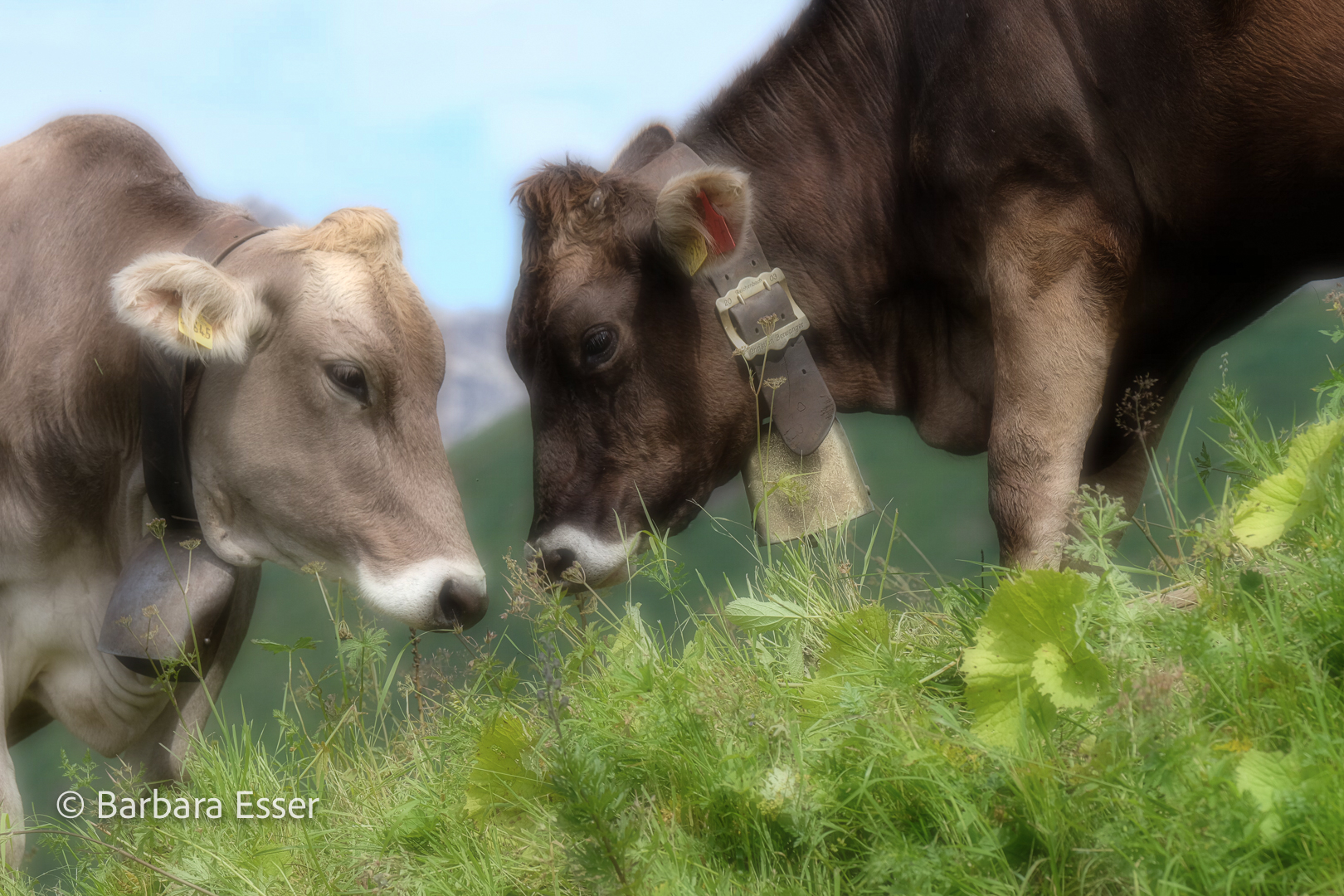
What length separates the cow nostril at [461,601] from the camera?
293cm

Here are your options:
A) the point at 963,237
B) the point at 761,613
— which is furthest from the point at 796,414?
the point at 761,613

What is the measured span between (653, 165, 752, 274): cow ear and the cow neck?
4.38 feet

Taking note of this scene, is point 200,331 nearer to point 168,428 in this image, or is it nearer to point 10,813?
point 168,428

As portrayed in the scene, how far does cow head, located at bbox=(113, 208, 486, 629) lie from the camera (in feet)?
9.62

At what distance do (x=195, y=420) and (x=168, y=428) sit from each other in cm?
12

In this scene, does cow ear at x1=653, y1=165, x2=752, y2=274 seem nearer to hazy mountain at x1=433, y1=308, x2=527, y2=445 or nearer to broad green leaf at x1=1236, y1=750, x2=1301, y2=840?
broad green leaf at x1=1236, y1=750, x2=1301, y2=840

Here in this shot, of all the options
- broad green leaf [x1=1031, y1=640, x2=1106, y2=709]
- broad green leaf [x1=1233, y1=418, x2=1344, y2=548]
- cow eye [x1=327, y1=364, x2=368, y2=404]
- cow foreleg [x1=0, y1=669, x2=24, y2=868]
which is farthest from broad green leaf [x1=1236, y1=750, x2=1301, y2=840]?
cow foreleg [x1=0, y1=669, x2=24, y2=868]

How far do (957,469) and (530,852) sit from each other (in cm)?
717

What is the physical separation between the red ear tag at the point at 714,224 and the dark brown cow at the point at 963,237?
0.17 ft

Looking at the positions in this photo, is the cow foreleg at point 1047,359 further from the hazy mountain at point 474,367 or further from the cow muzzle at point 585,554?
the hazy mountain at point 474,367

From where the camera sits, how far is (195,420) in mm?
3180

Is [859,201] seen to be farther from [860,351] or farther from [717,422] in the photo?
[717,422]

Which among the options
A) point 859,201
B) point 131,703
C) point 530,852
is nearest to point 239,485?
point 131,703

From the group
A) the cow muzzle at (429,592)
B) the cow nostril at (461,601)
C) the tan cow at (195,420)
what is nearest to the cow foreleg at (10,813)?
the tan cow at (195,420)
